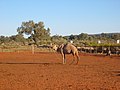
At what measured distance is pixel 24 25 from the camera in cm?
9550

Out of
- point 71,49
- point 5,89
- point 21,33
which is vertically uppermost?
point 21,33

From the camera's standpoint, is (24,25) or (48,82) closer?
(48,82)

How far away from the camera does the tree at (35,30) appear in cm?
9219

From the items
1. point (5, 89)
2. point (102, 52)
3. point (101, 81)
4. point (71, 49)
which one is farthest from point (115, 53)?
point (5, 89)

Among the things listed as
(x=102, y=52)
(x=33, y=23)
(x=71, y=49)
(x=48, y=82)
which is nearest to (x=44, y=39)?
(x=33, y=23)

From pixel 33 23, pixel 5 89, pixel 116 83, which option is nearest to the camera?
pixel 5 89

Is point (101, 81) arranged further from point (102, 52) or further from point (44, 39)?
point (44, 39)

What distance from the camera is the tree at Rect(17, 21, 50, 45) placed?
302 feet

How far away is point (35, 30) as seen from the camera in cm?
9275

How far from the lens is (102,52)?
4688cm

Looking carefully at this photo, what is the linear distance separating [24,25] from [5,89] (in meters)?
83.5

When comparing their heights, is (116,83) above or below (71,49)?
below

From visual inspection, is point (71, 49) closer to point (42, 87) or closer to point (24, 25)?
point (42, 87)

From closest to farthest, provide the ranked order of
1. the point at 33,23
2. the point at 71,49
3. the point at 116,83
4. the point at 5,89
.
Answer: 1. the point at 5,89
2. the point at 116,83
3. the point at 71,49
4. the point at 33,23
